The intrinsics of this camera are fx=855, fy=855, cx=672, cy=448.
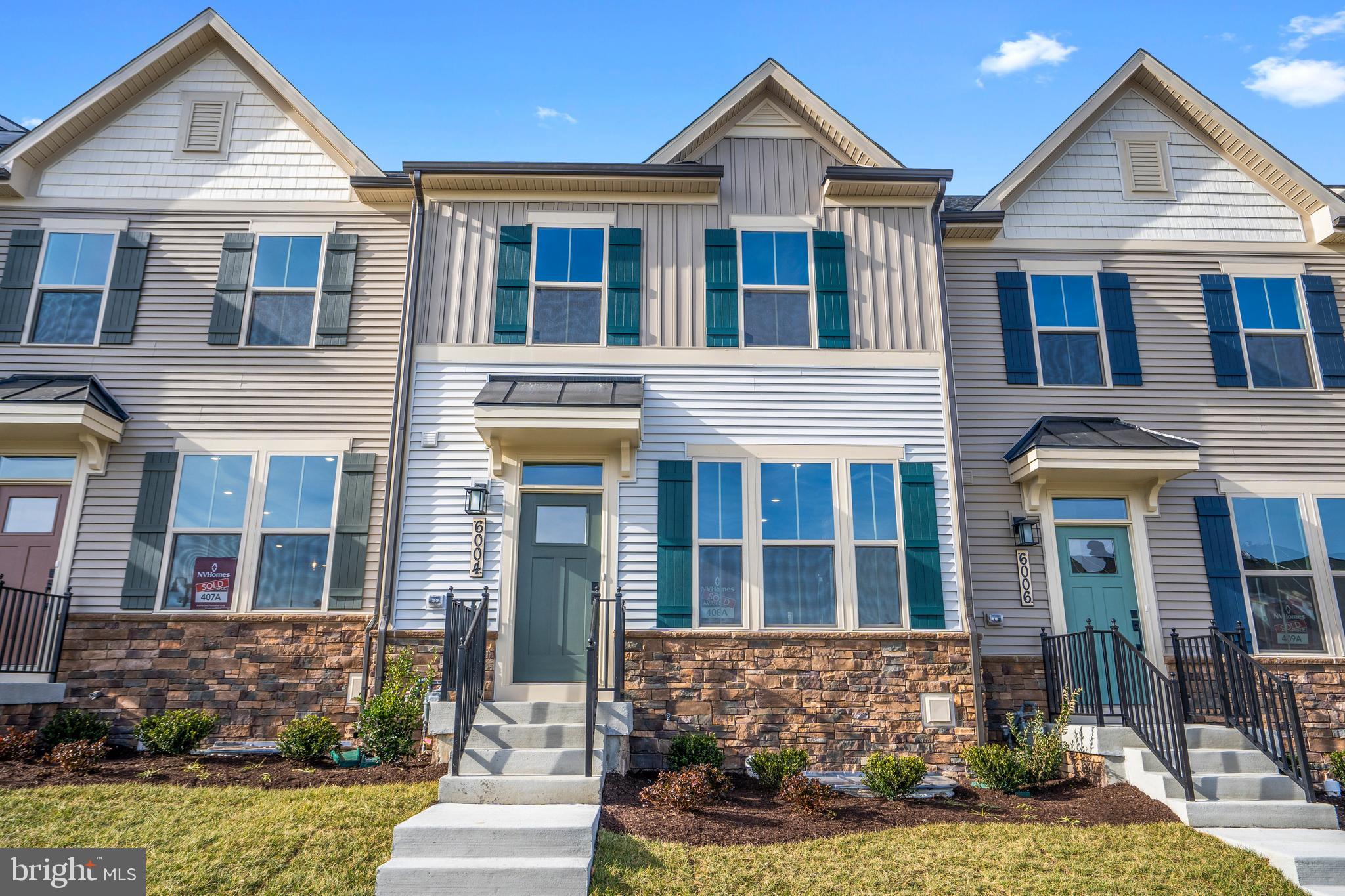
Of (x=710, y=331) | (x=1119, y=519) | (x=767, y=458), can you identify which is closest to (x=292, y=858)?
(x=767, y=458)

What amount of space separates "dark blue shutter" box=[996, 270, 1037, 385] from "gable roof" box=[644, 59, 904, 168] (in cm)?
196

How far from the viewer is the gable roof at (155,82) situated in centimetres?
Answer: 964

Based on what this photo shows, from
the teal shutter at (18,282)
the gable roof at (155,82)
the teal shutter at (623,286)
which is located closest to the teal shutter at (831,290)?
the teal shutter at (623,286)

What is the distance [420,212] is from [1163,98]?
9258 mm

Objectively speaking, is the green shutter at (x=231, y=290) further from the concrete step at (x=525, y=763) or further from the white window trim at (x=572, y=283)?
the concrete step at (x=525, y=763)

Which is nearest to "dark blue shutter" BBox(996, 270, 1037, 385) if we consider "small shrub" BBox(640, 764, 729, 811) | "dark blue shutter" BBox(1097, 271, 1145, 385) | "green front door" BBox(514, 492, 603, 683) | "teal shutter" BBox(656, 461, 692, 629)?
"dark blue shutter" BBox(1097, 271, 1145, 385)

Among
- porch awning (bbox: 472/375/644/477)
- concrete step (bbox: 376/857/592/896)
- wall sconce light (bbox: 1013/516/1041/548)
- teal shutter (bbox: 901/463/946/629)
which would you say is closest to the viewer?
concrete step (bbox: 376/857/592/896)

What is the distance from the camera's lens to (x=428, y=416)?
8.97 m

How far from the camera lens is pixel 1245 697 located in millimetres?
7484

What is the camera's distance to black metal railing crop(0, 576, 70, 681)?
7934mm

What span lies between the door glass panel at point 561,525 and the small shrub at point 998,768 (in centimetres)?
416

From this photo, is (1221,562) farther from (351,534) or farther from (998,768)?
(351,534)

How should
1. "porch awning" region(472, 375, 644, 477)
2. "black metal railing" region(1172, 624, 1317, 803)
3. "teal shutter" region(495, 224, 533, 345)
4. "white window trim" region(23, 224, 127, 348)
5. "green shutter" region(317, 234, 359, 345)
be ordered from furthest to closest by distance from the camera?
Result: "green shutter" region(317, 234, 359, 345), "white window trim" region(23, 224, 127, 348), "teal shutter" region(495, 224, 533, 345), "porch awning" region(472, 375, 644, 477), "black metal railing" region(1172, 624, 1317, 803)

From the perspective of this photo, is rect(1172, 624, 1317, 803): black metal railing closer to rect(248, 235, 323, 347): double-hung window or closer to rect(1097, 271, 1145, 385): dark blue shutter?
rect(1097, 271, 1145, 385): dark blue shutter
